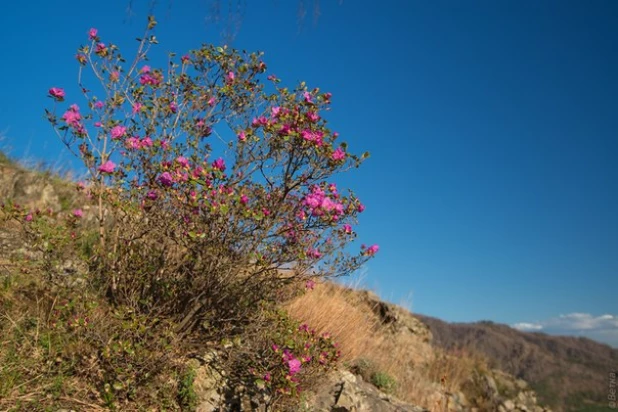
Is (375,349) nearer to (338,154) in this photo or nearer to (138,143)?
(338,154)

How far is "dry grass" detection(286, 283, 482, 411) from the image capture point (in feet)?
19.4

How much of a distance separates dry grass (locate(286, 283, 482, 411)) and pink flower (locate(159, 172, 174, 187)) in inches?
106

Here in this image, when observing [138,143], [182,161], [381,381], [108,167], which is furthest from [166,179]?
[381,381]

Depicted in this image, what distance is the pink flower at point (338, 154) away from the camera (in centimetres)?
373

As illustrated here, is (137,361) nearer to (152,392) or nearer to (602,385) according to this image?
(152,392)

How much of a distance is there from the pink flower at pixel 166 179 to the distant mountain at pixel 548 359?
10409 millimetres

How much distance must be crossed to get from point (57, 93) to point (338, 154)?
8.76ft

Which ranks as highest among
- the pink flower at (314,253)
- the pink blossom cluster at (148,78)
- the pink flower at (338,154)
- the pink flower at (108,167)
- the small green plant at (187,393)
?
the pink blossom cluster at (148,78)

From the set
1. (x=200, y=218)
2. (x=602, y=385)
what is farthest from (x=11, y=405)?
(x=602, y=385)

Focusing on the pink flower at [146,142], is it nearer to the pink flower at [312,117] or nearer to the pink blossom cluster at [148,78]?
the pink blossom cluster at [148,78]

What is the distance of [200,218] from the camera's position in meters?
3.71

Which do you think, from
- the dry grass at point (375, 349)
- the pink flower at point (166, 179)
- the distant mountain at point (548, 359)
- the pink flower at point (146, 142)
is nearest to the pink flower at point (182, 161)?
the pink flower at point (166, 179)

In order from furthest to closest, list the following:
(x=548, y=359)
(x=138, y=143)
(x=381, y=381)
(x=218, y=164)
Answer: (x=548, y=359) → (x=381, y=381) → (x=138, y=143) → (x=218, y=164)

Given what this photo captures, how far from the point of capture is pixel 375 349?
287 inches
